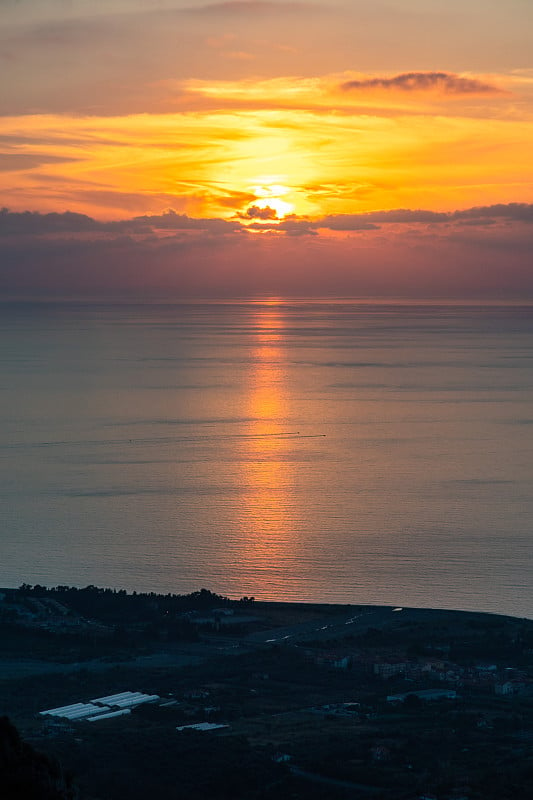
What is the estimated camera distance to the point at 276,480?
119ft

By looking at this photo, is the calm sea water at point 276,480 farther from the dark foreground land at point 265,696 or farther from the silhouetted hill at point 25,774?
the silhouetted hill at point 25,774

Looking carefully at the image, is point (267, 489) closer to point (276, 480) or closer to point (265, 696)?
point (276, 480)

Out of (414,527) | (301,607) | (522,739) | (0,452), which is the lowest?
(522,739)

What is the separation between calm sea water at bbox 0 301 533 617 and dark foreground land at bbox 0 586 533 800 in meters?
2.83

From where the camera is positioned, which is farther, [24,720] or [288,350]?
[288,350]

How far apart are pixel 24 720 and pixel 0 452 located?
2843cm

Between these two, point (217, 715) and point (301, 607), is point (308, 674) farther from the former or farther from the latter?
point (301, 607)

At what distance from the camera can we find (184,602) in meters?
22.1

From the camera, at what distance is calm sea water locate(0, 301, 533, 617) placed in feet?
83.7

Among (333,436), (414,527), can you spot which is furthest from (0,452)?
(414,527)

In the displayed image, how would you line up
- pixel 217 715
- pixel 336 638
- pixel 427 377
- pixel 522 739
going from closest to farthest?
1. pixel 522 739
2. pixel 217 715
3. pixel 336 638
4. pixel 427 377

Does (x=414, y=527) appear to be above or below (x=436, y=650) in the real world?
above

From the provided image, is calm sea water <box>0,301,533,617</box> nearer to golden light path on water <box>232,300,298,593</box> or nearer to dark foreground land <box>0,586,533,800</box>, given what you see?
golden light path on water <box>232,300,298,593</box>

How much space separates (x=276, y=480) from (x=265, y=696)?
19209 mm
